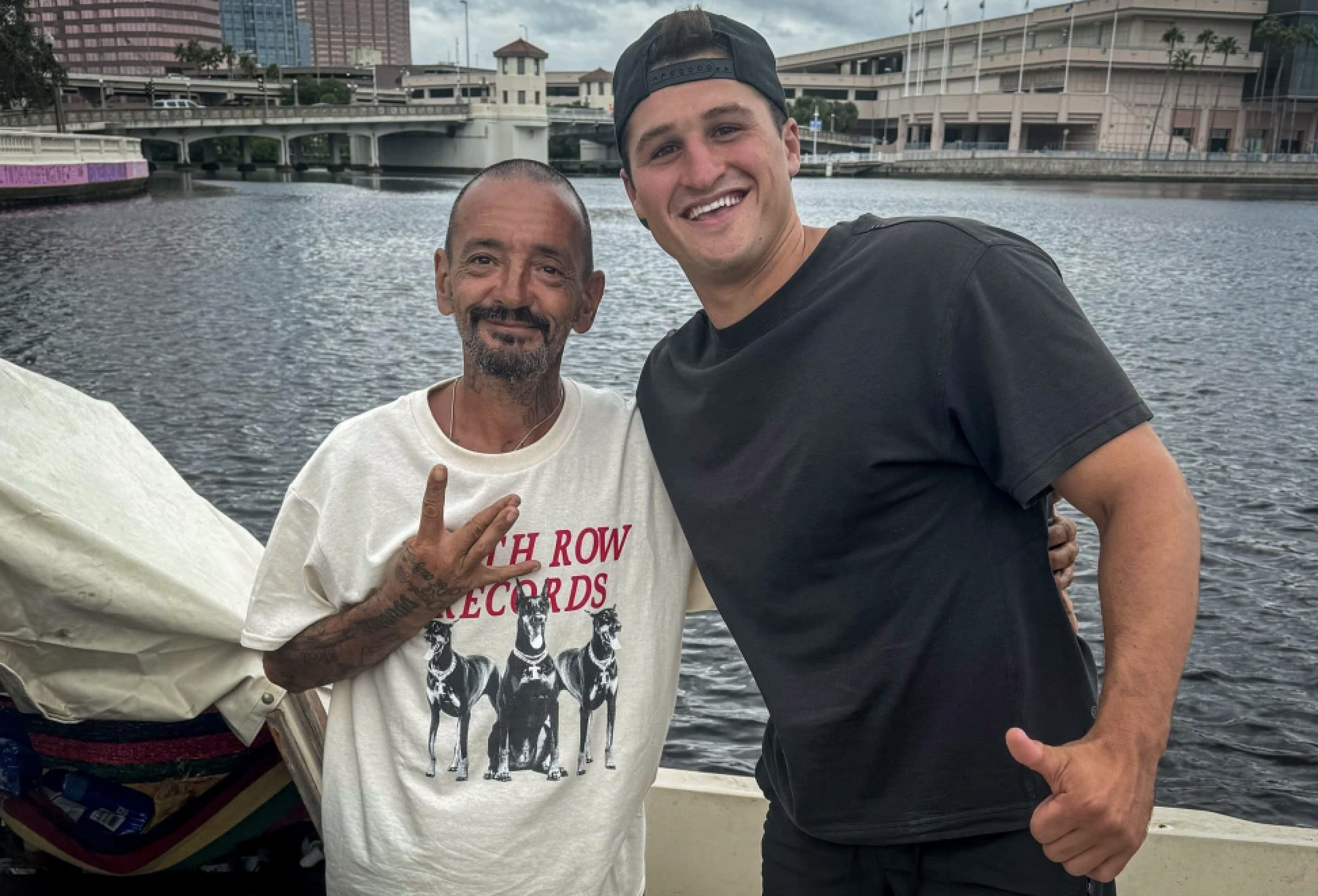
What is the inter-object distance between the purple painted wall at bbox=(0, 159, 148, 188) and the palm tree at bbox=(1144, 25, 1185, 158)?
83.0 m

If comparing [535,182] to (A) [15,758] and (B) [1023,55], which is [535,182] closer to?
(A) [15,758]

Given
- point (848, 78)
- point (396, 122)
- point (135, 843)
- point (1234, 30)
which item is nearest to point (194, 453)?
point (135, 843)

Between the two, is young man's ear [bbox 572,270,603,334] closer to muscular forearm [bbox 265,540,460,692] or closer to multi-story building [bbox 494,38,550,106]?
muscular forearm [bbox 265,540,460,692]

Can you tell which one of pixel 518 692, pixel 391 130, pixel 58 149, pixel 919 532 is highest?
pixel 391 130

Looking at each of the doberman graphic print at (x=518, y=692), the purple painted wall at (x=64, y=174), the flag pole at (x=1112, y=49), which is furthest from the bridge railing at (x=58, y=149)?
the flag pole at (x=1112, y=49)

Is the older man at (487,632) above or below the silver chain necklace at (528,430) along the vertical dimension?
below

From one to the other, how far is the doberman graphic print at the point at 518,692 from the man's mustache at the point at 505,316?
0.64 m

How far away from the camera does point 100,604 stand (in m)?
2.81

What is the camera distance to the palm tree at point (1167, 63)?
10038cm

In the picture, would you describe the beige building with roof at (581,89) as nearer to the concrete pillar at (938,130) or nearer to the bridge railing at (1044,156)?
the bridge railing at (1044,156)

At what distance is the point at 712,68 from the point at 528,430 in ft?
3.16

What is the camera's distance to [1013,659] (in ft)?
7.17

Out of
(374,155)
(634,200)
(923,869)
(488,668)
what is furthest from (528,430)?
(374,155)

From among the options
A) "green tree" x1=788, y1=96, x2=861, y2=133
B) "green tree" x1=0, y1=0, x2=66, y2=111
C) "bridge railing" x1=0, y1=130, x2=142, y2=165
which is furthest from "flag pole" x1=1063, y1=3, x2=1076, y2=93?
"green tree" x1=0, y1=0, x2=66, y2=111
